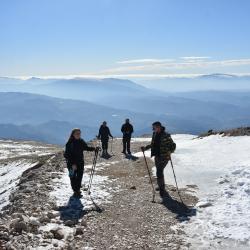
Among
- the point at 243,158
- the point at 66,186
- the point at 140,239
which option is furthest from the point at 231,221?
the point at 243,158

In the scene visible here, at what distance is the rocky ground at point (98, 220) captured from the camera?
35.8 feet

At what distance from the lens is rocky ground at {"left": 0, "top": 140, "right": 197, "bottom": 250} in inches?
430

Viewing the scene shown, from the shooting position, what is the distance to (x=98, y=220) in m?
13.0

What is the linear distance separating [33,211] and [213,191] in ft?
25.0

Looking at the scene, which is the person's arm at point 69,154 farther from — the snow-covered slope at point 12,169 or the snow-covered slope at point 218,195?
the snow-covered slope at point 218,195

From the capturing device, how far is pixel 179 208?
48.1 ft

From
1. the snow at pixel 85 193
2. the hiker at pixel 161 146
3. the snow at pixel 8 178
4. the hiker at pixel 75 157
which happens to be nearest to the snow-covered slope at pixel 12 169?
the snow at pixel 8 178

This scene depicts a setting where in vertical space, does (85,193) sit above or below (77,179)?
below

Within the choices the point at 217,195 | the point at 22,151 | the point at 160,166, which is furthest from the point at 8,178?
the point at 22,151

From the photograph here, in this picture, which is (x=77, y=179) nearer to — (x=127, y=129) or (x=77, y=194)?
(x=77, y=194)

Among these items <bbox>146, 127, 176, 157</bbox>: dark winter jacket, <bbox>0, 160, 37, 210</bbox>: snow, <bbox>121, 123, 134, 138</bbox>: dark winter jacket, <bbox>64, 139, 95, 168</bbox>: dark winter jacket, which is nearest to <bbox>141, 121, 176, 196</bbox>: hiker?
<bbox>146, 127, 176, 157</bbox>: dark winter jacket

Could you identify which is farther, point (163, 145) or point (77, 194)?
point (163, 145)

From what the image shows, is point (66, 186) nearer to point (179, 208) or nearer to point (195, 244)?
point (179, 208)

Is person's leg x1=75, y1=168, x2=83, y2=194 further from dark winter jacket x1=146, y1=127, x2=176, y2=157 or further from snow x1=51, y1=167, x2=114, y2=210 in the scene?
dark winter jacket x1=146, y1=127, x2=176, y2=157
